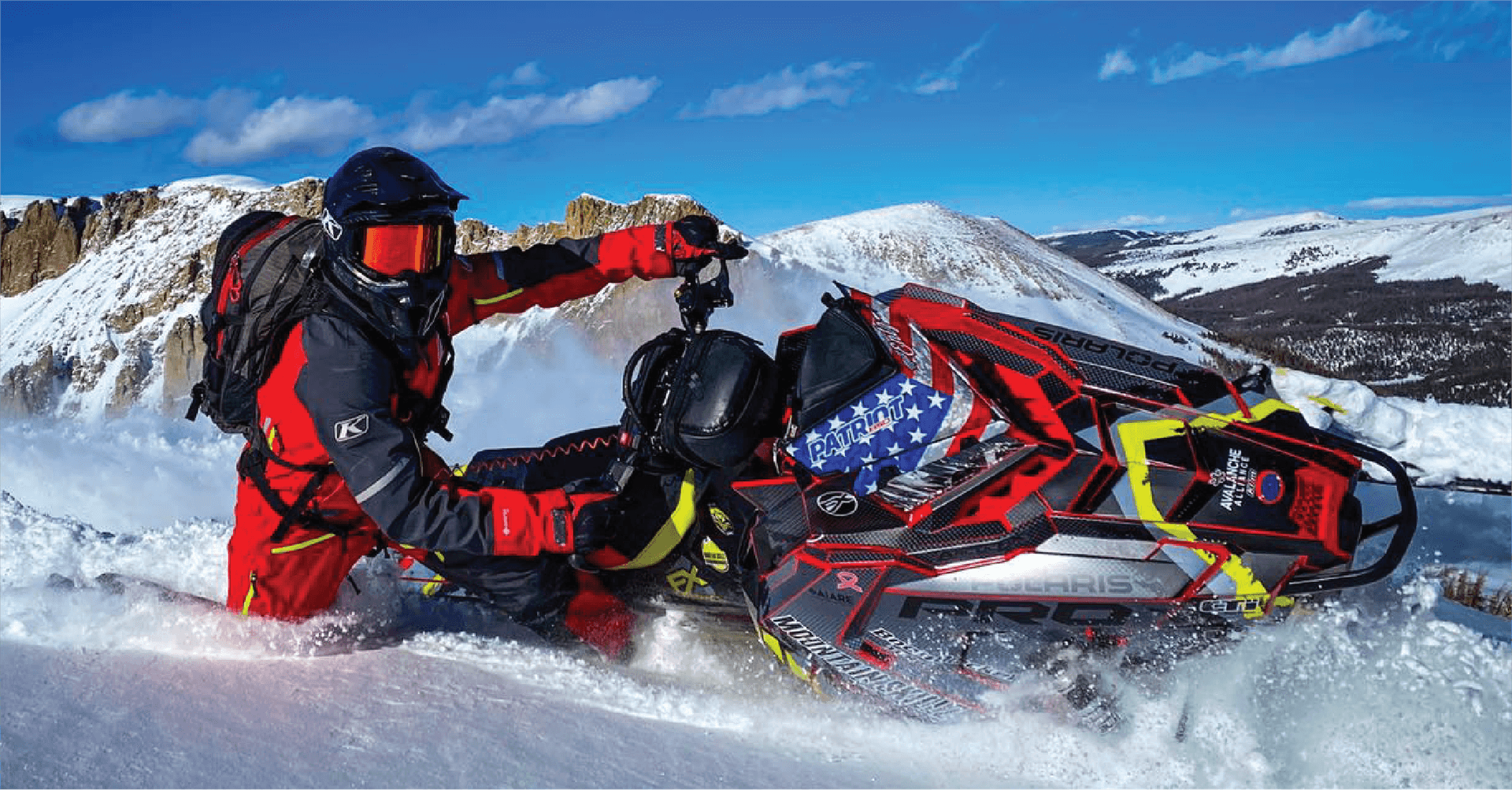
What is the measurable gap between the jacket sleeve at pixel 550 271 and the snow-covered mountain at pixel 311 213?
23.3ft

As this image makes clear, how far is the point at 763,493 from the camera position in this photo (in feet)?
11.1

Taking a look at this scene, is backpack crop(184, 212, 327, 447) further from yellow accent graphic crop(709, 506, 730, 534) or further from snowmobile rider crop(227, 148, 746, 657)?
yellow accent graphic crop(709, 506, 730, 534)

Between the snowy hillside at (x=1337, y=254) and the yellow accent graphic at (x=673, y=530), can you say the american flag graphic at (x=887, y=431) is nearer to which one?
the yellow accent graphic at (x=673, y=530)

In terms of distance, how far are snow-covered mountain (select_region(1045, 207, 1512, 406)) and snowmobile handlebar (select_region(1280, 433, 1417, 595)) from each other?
2063cm

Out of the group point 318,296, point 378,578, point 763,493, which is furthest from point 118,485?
point 763,493

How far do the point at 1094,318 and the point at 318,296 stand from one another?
1814 centimetres

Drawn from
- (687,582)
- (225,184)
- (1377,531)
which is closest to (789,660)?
(687,582)

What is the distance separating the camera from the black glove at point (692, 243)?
443 cm

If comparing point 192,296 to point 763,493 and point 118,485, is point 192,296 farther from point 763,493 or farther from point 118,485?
point 763,493

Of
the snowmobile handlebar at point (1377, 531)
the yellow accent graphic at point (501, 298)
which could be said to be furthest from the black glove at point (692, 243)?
the snowmobile handlebar at point (1377, 531)

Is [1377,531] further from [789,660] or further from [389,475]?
[389,475]

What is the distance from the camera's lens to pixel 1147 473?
2863 mm

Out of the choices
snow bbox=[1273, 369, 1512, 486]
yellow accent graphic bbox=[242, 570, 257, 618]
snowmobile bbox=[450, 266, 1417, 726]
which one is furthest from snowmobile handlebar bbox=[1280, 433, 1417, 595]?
snow bbox=[1273, 369, 1512, 486]

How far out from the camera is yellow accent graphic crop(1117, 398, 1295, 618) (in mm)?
2791
